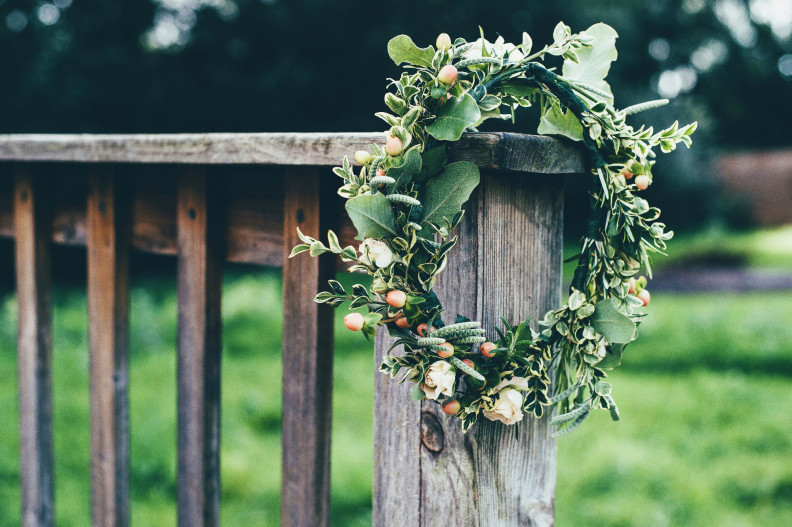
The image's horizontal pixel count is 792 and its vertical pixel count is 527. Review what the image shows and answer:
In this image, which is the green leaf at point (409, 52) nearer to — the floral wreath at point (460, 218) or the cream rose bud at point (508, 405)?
the floral wreath at point (460, 218)

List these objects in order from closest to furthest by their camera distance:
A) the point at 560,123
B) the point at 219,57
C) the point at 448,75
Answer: the point at 448,75
the point at 560,123
the point at 219,57

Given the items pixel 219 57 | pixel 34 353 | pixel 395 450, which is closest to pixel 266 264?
pixel 395 450

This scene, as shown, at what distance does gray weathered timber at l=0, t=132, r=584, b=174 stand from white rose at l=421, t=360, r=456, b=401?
260mm

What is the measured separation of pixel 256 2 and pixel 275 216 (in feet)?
27.8

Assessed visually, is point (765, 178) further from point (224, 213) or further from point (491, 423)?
point (491, 423)

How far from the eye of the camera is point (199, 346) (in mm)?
1329

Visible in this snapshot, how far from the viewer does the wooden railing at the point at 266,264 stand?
962mm

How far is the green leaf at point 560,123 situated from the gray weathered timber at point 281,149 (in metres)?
0.02

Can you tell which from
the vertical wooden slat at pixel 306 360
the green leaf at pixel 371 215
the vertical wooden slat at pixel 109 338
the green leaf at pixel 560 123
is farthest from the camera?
the vertical wooden slat at pixel 109 338

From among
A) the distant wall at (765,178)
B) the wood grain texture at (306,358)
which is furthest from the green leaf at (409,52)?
the distant wall at (765,178)

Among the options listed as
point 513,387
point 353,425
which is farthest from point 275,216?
point 353,425

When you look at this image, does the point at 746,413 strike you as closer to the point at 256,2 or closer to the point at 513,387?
the point at 513,387

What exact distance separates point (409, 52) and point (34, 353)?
1370 mm

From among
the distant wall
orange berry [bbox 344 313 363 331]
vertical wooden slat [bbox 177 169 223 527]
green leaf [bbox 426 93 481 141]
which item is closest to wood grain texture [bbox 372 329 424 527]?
orange berry [bbox 344 313 363 331]
